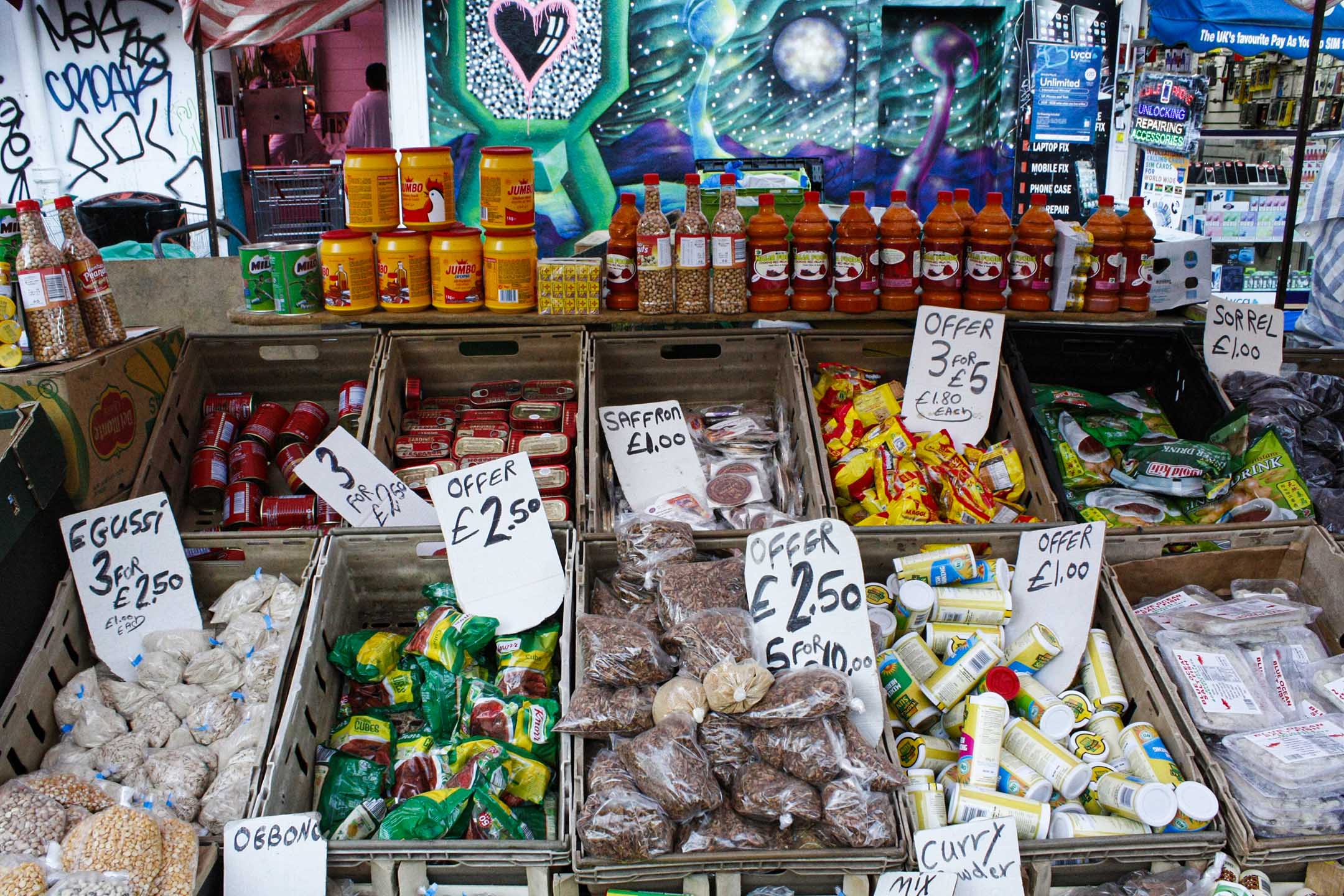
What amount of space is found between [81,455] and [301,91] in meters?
7.94

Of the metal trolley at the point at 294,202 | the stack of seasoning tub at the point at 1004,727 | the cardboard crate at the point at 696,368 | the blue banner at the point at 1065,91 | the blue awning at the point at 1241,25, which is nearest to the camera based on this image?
the stack of seasoning tub at the point at 1004,727

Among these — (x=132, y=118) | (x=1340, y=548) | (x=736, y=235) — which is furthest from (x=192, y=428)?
(x=132, y=118)

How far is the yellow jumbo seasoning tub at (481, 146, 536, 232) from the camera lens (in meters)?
2.92

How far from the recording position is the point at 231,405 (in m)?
3.32

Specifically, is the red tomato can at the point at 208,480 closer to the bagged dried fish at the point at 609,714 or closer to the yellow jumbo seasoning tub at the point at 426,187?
the yellow jumbo seasoning tub at the point at 426,187

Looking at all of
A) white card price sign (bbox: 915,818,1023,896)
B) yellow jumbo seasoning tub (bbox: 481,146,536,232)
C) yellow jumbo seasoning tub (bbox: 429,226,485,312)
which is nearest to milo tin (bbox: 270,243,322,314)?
yellow jumbo seasoning tub (bbox: 429,226,485,312)

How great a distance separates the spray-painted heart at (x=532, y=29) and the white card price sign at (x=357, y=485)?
608 centimetres

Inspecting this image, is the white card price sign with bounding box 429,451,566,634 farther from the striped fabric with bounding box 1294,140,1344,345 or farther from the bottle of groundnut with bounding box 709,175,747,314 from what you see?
the striped fabric with bounding box 1294,140,1344,345

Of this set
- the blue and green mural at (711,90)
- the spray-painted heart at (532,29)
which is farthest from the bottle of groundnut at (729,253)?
the spray-painted heart at (532,29)

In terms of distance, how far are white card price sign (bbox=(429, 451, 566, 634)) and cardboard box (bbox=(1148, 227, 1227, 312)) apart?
2459 mm

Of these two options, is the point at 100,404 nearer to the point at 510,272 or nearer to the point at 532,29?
the point at 510,272

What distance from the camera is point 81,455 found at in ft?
8.57

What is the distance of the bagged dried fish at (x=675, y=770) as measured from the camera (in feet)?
6.08

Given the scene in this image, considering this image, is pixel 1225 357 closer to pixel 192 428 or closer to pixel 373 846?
pixel 373 846
